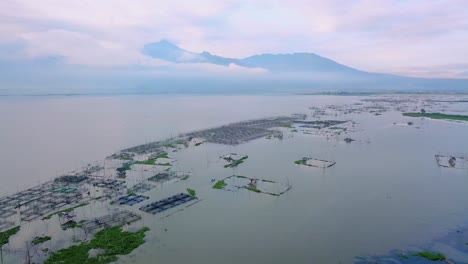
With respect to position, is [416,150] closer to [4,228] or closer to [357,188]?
[357,188]

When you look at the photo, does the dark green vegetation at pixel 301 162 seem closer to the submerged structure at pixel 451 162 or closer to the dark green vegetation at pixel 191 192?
the dark green vegetation at pixel 191 192

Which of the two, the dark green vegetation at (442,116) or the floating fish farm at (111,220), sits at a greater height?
the dark green vegetation at (442,116)

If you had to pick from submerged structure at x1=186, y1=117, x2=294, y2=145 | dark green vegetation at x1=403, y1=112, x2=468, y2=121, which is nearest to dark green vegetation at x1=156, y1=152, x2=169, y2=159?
submerged structure at x1=186, y1=117, x2=294, y2=145

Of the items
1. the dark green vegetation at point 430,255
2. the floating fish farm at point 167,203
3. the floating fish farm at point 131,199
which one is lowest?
the dark green vegetation at point 430,255

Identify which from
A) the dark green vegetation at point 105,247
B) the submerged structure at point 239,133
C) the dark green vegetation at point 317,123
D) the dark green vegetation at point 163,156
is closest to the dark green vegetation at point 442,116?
the dark green vegetation at point 317,123

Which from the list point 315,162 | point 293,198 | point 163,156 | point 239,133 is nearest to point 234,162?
point 163,156

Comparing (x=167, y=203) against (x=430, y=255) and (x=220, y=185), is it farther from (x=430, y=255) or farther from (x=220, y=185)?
(x=430, y=255)

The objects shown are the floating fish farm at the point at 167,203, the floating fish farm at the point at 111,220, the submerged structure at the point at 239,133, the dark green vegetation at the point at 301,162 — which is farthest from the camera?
the submerged structure at the point at 239,133
